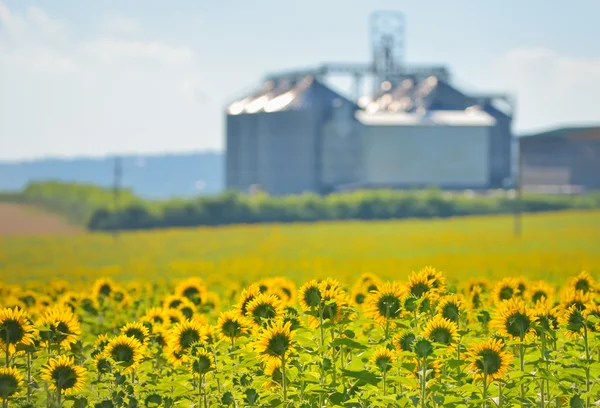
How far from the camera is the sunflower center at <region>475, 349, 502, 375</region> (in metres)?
4.65

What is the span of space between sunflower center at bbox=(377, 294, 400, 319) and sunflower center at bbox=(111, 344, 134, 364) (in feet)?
3.64

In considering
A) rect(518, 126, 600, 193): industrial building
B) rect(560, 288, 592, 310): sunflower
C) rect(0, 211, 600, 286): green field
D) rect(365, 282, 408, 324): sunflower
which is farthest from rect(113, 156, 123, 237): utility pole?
rect(365, 282, 408, 324): sunflower

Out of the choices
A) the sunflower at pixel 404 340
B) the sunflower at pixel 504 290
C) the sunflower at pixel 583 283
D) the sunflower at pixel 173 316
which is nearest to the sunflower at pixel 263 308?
the sunflower at pixel 404 340

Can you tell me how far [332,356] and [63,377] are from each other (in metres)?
1.18

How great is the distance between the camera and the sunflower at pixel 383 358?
486 cm

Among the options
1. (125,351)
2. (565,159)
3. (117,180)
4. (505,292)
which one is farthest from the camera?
(565,159)

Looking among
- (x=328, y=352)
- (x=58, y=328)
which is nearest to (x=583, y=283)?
(x=328, y=352)

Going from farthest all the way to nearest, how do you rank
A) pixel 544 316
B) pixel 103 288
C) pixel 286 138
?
pixel 286 138 → pixel 103 288 → pixel 544 316

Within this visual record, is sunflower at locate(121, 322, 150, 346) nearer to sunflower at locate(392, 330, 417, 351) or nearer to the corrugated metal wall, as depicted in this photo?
sunflower at locate(392, 330, 417, 351)

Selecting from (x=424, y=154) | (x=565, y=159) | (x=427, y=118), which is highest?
(x=427, y=118)

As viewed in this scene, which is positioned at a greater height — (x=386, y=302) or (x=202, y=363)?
Result: (x=386, y=302)

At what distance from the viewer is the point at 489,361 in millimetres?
4652

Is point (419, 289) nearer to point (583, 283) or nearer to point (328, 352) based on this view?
point (328, 352)

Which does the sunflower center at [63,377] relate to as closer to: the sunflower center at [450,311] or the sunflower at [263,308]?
the sunflower at [263,308]
